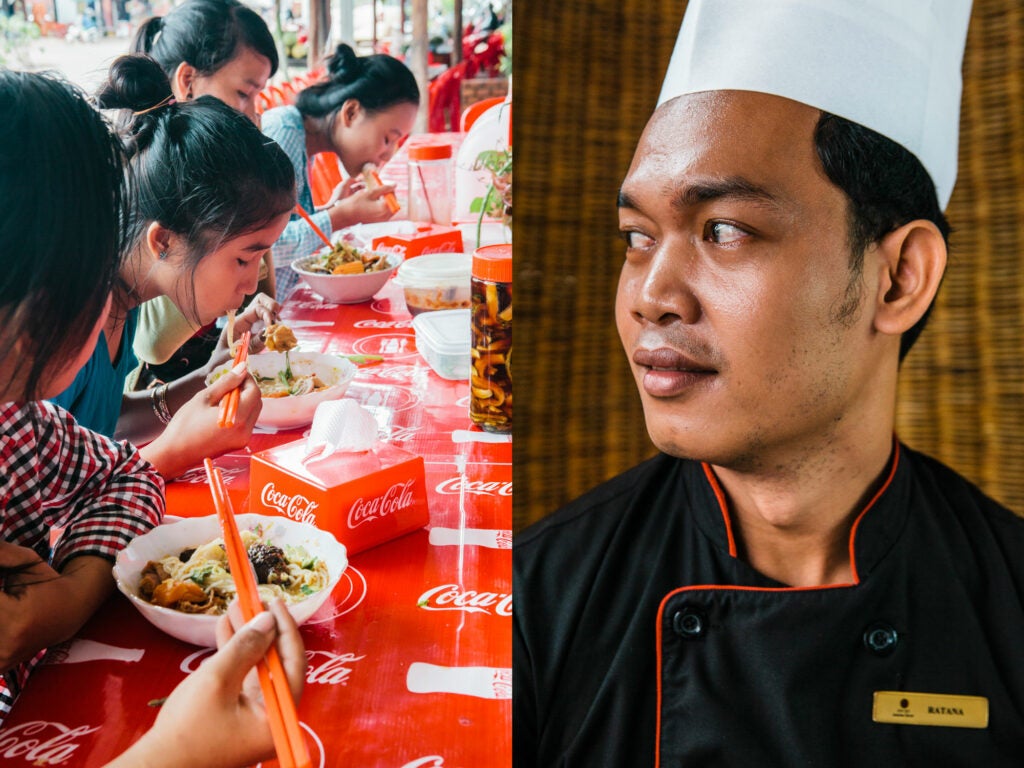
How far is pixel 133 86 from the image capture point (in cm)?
82

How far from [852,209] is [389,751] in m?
0.72

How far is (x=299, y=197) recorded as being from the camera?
102 cm

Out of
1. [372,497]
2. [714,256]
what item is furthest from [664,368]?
[372,497]

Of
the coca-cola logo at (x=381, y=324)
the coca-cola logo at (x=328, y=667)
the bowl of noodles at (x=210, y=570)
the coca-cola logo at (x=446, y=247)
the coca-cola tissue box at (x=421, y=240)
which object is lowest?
the coca-cola logo at (x=328, y=667)

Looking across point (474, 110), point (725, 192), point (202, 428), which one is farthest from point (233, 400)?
point (474, 110)

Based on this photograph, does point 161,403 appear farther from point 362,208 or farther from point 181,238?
point 362,208

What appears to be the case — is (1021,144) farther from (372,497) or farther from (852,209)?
(372,497)

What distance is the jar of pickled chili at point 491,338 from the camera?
1.22m

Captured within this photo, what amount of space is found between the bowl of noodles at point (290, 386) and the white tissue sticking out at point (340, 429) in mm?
15

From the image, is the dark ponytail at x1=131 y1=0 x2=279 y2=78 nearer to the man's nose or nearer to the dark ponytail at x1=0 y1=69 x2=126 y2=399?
the dark ponytail at x1=0 y1=69 x2=126 y2=399

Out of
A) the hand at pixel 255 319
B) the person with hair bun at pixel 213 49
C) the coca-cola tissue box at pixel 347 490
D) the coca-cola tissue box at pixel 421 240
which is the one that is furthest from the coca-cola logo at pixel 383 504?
the coca-cola tissue box at pixel 421 240

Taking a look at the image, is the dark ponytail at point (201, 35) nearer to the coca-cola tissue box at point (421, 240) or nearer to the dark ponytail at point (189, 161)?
the dark ponytail at point (189, 161)

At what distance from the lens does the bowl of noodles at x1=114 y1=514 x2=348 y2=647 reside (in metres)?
0.87

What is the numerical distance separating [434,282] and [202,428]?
57cm
